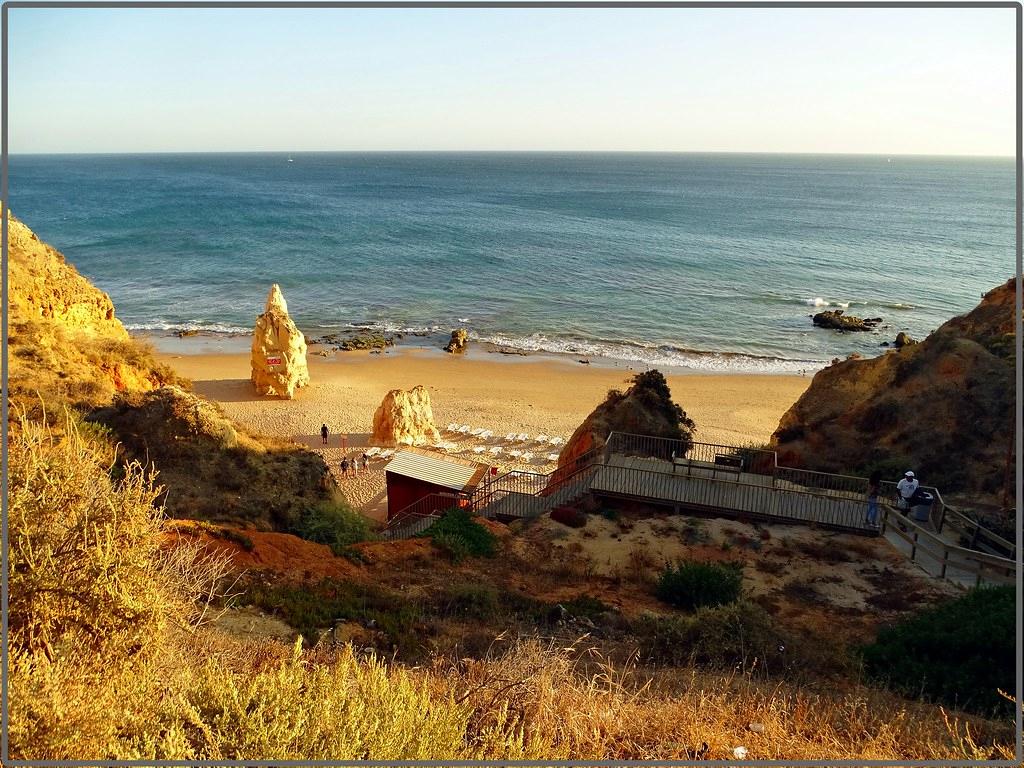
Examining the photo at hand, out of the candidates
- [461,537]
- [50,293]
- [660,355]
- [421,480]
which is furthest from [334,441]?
[660,355]

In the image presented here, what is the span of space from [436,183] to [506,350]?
11599 centimetres

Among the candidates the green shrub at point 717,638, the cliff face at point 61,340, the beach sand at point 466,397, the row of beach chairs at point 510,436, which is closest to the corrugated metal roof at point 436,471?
the beach sand at point 466,397

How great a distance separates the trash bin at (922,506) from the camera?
13.7m

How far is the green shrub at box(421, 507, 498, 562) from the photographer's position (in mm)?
13203

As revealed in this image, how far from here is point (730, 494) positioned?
1573 centimetres

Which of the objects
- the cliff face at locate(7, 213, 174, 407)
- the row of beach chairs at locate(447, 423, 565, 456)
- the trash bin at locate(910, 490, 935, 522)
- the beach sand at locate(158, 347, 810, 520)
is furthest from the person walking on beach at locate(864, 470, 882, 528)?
the cliff face at locate(7, 213, 174, 407)

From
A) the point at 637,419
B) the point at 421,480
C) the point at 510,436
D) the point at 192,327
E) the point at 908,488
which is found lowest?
the point at 510,436

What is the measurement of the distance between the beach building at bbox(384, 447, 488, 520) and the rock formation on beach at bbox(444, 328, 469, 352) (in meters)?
23.0

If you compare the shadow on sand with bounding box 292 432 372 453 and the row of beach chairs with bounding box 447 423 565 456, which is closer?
the shadow on sand with bounding box 292 432 372 453

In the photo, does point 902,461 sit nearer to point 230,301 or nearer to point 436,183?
point 230,301

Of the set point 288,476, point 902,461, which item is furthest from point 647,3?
point 902,461

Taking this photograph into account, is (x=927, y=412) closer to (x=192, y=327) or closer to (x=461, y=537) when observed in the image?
(x=461, y=537)

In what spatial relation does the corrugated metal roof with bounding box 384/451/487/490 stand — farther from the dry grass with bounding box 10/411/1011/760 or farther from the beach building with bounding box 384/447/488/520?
the dry grass with bounding box 10/411/1011/760

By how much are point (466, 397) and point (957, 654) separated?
1017 inches
